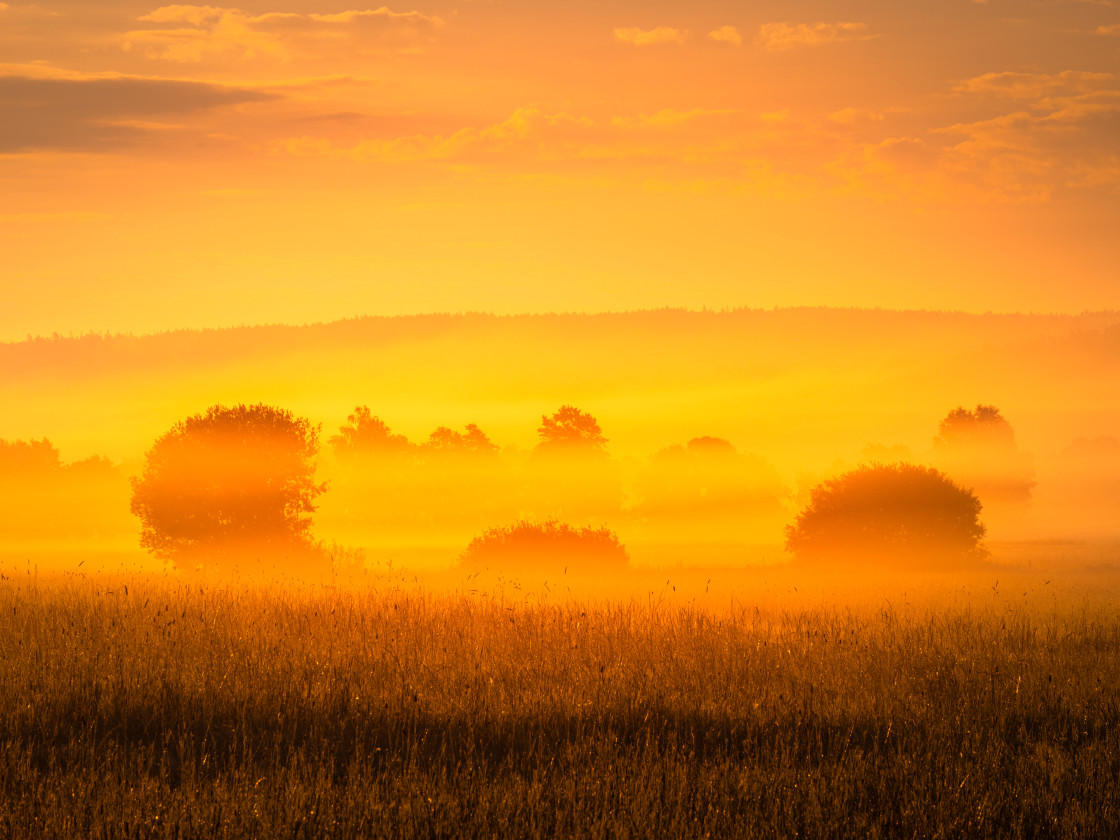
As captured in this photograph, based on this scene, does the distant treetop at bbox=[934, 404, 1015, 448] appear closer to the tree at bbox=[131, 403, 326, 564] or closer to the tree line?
the tree line

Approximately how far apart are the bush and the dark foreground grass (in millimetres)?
18619

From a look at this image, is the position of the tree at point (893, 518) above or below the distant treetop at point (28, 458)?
below

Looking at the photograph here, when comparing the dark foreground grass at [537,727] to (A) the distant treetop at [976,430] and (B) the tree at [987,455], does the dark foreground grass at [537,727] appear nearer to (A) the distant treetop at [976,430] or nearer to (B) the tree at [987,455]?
(B) the tree at [987,455]

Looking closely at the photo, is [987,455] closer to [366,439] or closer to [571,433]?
[571,433]

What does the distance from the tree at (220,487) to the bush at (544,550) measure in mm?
6827

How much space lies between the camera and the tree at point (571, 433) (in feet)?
245

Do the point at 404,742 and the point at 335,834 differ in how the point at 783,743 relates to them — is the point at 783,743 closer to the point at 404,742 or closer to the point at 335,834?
the point at 404,742

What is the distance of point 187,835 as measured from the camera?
6.58 meters

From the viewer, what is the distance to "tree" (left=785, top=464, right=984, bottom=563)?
39688mm

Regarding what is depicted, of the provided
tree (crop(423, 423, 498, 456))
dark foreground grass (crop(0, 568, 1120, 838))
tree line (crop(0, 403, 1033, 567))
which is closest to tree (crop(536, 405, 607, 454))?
tree (crop(423, 423, 498, 456))

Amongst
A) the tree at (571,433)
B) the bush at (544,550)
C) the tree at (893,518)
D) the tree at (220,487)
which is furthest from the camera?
the tree at (571,433)

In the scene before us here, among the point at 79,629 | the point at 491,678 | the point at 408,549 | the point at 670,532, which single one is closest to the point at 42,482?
the point at 408,549

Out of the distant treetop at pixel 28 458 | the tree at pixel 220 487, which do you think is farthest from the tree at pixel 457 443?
the tree at pixel 220 487

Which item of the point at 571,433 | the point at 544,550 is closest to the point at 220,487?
the point at 544,550
